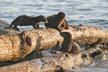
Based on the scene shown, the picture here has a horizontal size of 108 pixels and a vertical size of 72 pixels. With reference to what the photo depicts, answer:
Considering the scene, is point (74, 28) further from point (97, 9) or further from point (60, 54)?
point (97, 9)

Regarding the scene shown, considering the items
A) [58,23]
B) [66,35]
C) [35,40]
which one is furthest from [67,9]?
[35,40]

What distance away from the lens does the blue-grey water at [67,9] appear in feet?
67.5

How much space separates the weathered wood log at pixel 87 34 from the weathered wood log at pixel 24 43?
3.45ft

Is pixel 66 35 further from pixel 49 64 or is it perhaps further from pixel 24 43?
pixel 24 43

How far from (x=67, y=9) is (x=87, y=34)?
12670 millimetres

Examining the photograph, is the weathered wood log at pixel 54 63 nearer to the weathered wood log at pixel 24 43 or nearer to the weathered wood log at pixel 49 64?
the weathered wood log at pixel 49 64

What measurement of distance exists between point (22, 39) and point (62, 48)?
5.75 ft

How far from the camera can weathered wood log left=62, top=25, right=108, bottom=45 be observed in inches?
480

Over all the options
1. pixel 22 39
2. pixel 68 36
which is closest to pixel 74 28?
pixel 68 36

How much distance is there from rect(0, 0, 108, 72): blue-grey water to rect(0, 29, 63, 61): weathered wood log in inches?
307

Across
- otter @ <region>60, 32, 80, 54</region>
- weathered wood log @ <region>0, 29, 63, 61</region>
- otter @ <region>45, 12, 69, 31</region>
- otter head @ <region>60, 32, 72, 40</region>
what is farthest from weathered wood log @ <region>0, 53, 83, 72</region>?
otter @ <region>45, 12, 69, 31</region>

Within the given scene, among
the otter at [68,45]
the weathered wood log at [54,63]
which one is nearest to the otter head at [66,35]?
the otter at [68,45]

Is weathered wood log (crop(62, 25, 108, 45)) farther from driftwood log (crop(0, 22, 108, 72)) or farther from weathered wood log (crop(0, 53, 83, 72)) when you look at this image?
weathered wood log (crop(0, 53, 83, 72))

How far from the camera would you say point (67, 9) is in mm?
25156
